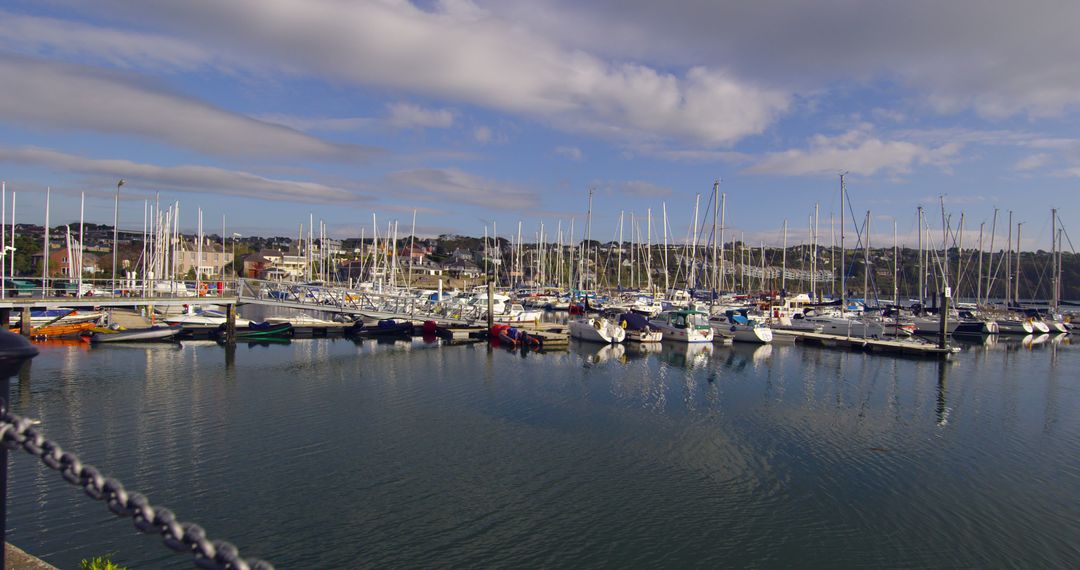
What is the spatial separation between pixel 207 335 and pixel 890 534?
148ft

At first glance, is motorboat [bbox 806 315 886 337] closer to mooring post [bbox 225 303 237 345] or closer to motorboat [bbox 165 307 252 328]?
mooring post [bbox 225 303 237 345]

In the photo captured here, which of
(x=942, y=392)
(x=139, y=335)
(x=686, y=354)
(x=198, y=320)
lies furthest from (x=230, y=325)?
(x=942, y=392)

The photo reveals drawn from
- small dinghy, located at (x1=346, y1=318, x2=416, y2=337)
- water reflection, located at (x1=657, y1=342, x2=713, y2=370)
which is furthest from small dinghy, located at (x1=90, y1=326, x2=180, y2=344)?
water reflection, located at (x1=657, y1=342, x2=713, y2=370)

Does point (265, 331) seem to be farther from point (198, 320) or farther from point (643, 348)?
point (643, 348)

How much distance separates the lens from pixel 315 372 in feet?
112

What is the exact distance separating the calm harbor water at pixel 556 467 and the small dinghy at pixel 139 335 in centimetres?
725

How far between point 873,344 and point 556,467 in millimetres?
37370

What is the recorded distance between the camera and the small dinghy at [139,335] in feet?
138

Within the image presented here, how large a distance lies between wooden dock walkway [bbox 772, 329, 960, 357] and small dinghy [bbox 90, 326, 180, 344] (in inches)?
1793

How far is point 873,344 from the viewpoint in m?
47.8

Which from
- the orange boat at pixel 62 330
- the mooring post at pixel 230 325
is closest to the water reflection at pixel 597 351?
the mooring post at pixel 230 325

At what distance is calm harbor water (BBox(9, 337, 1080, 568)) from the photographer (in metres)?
13.9

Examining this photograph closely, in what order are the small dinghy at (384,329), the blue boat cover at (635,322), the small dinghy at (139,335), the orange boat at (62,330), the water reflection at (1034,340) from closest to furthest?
the small dinghy at (139,335) < the orange boat at (62,330) < the small dinghy at (384,329) < the blue boat cover at (635,322) < the water reflection at (1034,340)

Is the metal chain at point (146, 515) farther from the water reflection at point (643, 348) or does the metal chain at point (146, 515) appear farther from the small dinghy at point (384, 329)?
the small dinghy at point (384, 329)
